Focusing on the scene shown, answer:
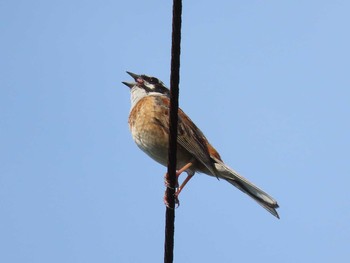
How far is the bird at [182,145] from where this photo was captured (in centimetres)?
762

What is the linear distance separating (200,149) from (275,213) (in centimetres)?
110

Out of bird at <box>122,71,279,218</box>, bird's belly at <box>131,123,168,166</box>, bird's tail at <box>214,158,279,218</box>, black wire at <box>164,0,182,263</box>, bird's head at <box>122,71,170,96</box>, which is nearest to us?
black wire at <box>164,0,182,263</box>

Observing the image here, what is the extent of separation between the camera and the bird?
762 centimetres

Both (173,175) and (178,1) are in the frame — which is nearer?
(178,1)

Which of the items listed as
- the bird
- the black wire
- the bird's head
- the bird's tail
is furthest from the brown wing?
the black wire

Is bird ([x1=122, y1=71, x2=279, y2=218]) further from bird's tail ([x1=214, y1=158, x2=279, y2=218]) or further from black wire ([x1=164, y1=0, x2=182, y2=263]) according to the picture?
black wire ([x1=164, y1=0, x2=182, y2=263])

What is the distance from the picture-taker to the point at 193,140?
7.92 metres

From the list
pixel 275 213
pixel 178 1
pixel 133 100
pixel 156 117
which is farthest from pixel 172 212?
pixel 133 100

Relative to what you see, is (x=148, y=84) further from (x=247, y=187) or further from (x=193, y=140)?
(x=247, y=187)

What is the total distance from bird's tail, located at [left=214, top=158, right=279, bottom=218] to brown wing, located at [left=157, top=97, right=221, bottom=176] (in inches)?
4.2

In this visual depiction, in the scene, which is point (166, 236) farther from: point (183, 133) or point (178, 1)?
point (183, 133)

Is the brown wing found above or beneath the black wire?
above

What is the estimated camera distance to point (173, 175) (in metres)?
5.47

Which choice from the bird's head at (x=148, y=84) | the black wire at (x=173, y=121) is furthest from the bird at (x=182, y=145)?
the black wire at (x=173, y=121)
